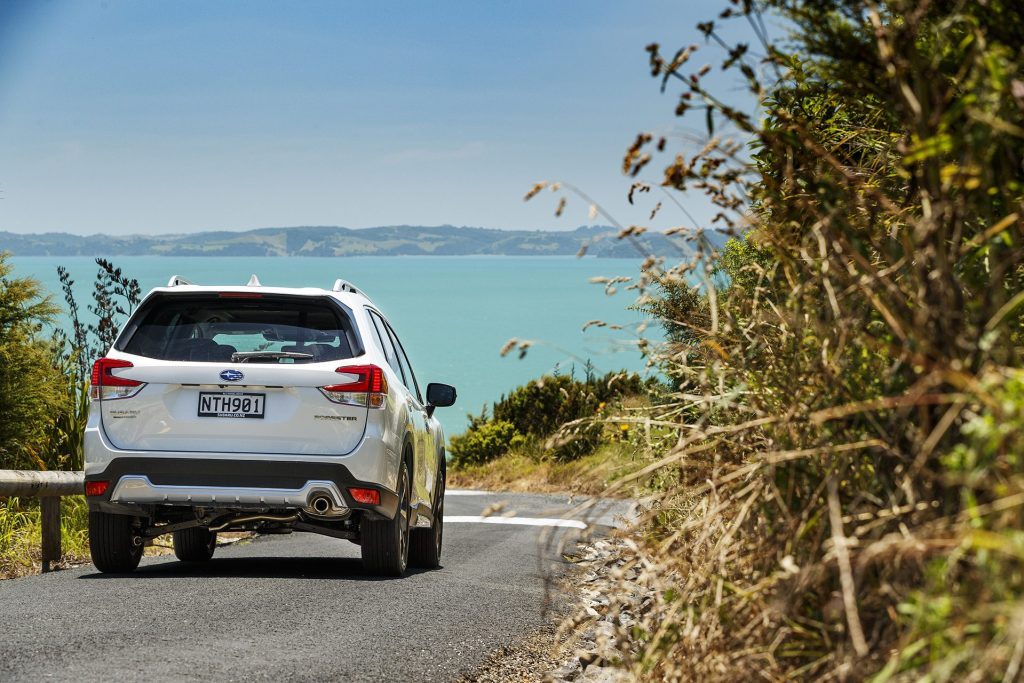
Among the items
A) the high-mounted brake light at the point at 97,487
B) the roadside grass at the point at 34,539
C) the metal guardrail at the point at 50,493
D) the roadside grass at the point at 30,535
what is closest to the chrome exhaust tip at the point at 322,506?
the high-mounted brake light at the point at 97,487

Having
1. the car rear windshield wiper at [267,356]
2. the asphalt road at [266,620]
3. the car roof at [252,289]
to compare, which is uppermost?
the car roof at [252,289]

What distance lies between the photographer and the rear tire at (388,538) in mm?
8992

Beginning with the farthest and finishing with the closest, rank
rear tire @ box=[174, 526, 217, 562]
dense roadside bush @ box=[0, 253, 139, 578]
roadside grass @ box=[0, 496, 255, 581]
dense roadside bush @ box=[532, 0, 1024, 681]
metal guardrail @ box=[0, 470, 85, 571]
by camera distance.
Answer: dense roadside bush @ box=[0, 253, 139, 578]
rear tire @ box=[174, 526, 217, 562]
roadside grass @ box=[0, 496, 255, 581]
metal guardrail @ box=[0, 470, 85, 571]
dense roadside bush @ box=[532, 0, 1024, 681]

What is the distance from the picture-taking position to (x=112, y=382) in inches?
336

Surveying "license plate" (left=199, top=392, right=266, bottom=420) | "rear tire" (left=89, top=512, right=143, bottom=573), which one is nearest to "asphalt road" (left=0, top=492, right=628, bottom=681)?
"rear tire" (left=89, top=512, right=143, bottom=573)

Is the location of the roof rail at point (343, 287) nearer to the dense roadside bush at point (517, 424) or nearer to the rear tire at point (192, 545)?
the rear tire at point (192, 545)

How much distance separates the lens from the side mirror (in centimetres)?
1075

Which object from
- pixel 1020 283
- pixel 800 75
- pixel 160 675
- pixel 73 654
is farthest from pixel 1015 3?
pixel 73 654

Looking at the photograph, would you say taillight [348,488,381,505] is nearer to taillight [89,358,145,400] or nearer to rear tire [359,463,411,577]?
rear tire [359,463,411,577]

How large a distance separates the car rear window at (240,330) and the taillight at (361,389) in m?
0.19

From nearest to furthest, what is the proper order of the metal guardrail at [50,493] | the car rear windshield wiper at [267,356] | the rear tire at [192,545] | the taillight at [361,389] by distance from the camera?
the taillight at [361,389] → the car rear windshield wiper at [267,356] → the metal guardrail at [50,493] → the rear tire at [192,545]

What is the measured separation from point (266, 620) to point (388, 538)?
1813mm

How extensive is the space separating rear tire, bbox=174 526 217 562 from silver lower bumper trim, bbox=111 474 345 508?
8.11ft

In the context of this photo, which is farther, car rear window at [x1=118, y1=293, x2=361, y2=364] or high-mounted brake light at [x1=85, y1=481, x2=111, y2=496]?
car rear window at [x1=118, y1=293, x2=361, y2=364]
